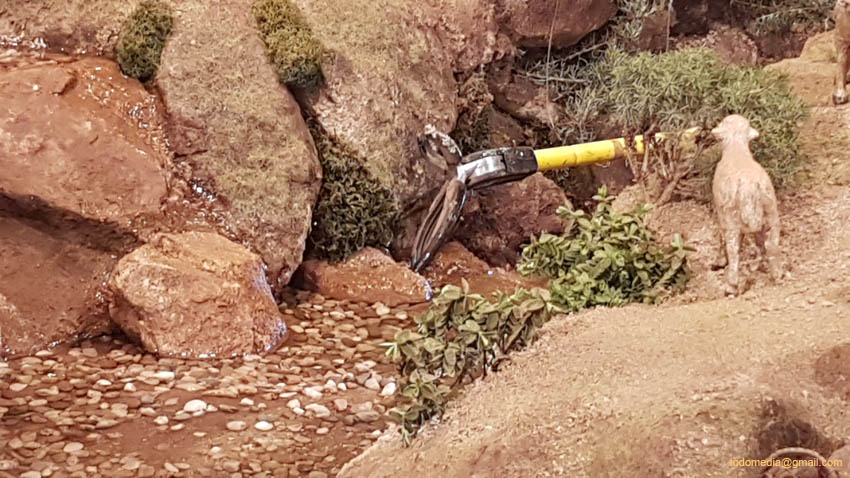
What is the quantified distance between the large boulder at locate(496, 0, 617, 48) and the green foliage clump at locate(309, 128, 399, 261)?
87.0 inches

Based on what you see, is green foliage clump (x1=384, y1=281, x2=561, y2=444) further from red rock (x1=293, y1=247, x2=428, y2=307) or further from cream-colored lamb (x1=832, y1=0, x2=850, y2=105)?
cream-colored lamb (x1=832, y1=0, x2=850, y2=105)

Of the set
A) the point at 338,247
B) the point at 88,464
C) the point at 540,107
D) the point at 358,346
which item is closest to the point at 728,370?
the point at 358,346

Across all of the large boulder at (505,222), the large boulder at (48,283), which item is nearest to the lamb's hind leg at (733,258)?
the large boulder at (505,222)

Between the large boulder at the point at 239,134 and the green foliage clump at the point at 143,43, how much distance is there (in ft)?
0.24

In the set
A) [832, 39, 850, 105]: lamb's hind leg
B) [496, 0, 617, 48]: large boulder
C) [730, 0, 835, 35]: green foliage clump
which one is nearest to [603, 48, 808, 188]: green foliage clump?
[832, 39, 850, 105]: lamb's hind leg

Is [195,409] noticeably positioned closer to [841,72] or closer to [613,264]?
[613,264]

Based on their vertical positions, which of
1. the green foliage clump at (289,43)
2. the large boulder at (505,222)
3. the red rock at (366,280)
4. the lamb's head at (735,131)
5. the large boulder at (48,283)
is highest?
the green foliage clump at (289,43)

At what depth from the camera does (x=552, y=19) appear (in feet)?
28.3

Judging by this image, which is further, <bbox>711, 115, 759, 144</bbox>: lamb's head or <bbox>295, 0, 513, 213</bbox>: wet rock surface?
<bbox>295, 0, 513, 213</bbox>: wet rock surface

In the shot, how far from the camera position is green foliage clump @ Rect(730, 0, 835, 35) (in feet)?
29.2

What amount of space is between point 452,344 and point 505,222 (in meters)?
3.82

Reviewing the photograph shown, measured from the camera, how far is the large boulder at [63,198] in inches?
232

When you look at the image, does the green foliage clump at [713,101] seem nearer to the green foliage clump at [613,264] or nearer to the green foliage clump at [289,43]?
the green foliage clump at [613,264]

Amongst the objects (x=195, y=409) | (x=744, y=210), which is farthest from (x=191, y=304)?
(x=744, y=210)
